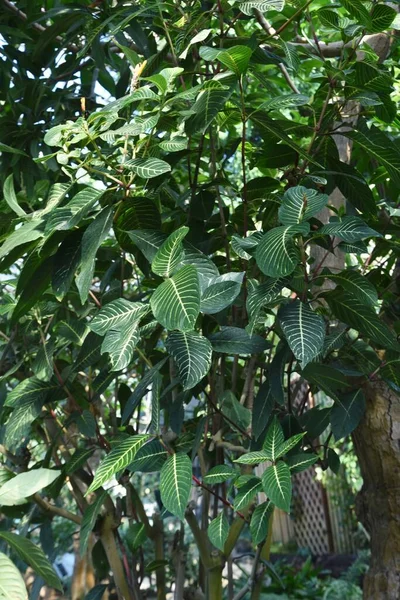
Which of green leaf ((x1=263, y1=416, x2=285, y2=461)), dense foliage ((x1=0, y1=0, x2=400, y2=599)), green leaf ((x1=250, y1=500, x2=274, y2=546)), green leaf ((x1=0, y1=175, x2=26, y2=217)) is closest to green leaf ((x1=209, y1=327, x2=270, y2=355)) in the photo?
dense foliage ((x1=0, y1=0, x2=400, y2=599))

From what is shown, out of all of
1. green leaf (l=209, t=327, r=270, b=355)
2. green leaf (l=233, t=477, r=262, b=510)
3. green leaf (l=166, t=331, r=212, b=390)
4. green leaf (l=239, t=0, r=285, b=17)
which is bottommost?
green leaf (l=233, t=477, r=262, b=510)

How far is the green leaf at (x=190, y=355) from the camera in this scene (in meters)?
0.97

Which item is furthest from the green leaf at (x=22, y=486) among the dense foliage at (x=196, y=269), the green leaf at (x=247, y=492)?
the green leaf at (x=247, y=492)

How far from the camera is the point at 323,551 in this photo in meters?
7.94

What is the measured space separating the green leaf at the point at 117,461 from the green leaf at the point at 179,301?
272 millimetres

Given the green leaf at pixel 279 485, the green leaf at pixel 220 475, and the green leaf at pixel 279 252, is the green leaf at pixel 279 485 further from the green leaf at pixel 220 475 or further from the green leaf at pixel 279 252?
the green leaf at pixel 279 252

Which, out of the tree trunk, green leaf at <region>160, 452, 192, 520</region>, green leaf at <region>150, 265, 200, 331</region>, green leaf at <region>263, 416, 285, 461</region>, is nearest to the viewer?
green leaf at <region>150, 265, 200, 331</region>

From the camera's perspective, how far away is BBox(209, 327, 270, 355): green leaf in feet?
3.64

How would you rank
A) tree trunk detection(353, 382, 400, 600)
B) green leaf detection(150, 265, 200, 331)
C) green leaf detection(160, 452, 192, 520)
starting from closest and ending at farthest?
green leaf detection(150, 265, 200, 331) < green leaf detection(160, 452, 192, 520) < tree trunk detection(353, 382, 400, 600)

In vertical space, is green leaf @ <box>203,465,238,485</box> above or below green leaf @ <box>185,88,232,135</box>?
below

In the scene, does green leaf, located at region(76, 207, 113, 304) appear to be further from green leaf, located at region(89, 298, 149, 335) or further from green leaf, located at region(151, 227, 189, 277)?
green leaf, located at region(151, 227, 189, 277)

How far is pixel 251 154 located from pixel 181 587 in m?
0.94

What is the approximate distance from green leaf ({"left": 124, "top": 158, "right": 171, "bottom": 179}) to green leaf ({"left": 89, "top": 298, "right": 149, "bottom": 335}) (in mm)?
183

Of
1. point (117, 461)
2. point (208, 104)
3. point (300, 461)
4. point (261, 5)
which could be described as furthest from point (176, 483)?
point (261, 5)
